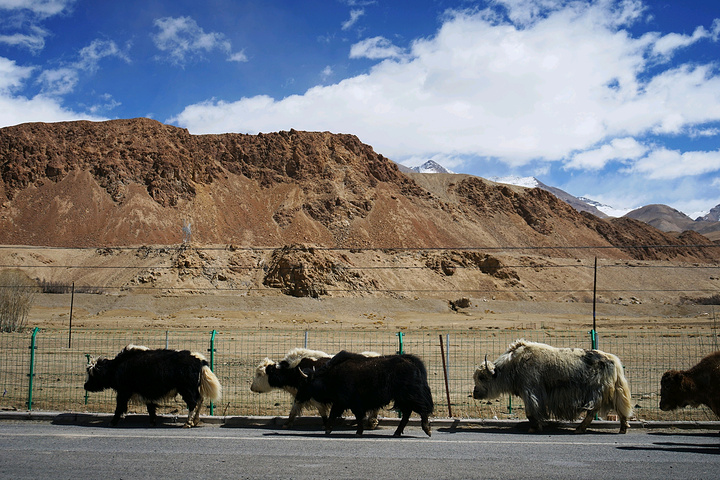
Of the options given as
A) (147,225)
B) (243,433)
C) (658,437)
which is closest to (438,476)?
(243,433)

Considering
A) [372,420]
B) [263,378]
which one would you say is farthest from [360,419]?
[263,378]

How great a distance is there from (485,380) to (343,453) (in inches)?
160

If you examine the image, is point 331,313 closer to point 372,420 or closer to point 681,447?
point 372,420

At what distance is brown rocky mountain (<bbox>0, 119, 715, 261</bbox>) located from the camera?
11006 centimetres

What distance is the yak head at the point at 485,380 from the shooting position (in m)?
12.0

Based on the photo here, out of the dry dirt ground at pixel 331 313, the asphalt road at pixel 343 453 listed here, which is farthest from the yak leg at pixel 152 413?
the dry dirt ground at pixel 331 313

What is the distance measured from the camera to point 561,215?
158 m

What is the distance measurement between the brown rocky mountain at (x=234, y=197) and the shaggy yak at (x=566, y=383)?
10002cm

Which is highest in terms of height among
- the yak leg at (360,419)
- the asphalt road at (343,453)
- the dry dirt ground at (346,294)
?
the dry dirt ground at (346,294)

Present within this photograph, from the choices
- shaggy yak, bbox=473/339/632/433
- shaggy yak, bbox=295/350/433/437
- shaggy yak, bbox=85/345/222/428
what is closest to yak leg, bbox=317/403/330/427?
shaggy yak, bbox=295/350/433/437

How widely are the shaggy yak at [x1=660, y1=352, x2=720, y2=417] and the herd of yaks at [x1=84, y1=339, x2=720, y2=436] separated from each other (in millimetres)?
17

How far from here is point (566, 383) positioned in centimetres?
1120

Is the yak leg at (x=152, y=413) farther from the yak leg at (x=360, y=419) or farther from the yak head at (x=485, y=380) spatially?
the yak head at (x=485, y=380)

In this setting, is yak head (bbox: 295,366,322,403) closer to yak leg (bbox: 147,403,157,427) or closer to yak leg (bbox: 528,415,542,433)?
yak leg (bbox: 147,403,157,427)
